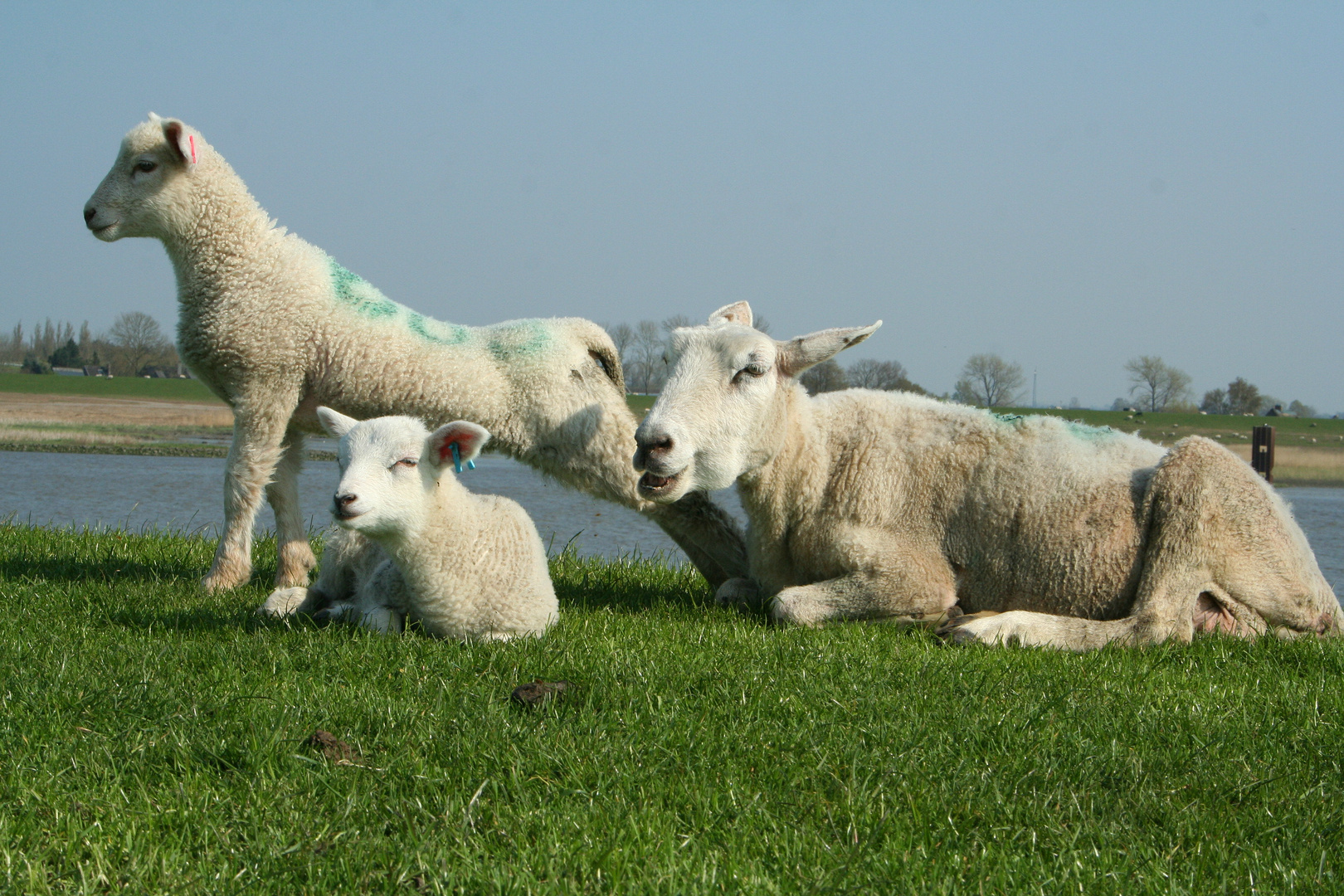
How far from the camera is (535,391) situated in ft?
20.9

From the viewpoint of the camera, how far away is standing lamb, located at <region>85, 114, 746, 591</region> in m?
6.27

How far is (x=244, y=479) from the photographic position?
248 inches

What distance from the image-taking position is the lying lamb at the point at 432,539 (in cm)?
448

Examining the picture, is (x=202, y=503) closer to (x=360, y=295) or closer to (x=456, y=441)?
(x=360, y=295)

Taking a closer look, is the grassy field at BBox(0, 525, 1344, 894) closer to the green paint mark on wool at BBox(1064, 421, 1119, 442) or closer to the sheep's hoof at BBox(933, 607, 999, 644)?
the sheep's hoof at BBox(933, 607, 999, 644)

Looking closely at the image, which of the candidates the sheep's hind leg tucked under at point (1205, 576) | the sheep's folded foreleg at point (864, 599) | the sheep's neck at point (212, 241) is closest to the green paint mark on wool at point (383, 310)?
the sheep's neck at point (212, 241)

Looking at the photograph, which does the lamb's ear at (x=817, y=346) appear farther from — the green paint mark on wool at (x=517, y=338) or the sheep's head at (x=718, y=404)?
the green paint mark on wool at (x=517, y=338)

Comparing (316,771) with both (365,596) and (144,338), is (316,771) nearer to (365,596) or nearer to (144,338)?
(365,596)

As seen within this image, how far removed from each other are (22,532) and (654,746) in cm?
674

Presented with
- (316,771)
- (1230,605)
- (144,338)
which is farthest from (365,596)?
(144,338)

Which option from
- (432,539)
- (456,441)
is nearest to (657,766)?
(432,539)

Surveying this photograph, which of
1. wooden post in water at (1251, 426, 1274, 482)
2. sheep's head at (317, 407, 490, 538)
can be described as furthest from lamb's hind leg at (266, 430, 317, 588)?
wooden post in water at (1251, 426, 1274, 482)

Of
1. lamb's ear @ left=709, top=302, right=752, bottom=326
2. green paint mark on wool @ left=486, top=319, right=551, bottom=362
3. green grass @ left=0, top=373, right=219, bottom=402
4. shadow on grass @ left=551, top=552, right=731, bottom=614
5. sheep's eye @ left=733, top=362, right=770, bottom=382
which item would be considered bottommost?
green grass @ left=0, top=373, right=219, bottom=402

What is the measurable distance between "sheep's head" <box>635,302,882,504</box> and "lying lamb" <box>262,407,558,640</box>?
0.71 m
